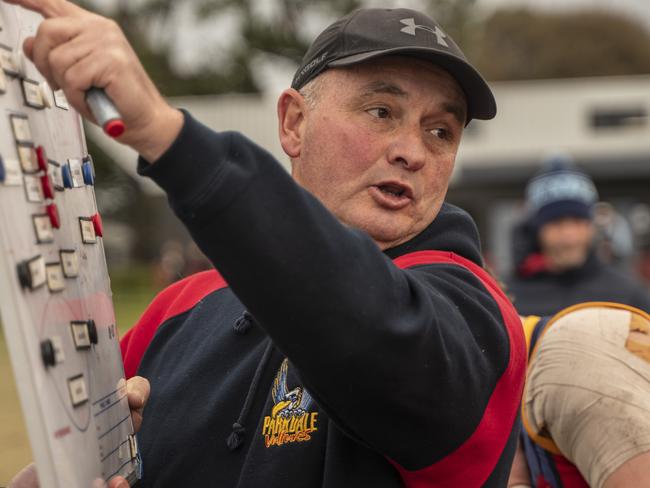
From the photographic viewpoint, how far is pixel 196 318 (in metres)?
2.53

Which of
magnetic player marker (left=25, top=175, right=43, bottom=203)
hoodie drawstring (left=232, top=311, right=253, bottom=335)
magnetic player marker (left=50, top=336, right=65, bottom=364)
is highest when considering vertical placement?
magnetic player marker (left=25, top=175, right=43, bottom=203)

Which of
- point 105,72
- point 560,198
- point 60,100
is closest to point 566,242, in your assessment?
point 560,198

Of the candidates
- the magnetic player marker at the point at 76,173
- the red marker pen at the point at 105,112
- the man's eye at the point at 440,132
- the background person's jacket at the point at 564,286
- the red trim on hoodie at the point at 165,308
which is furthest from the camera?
the background person's jacket at the point at 564,286

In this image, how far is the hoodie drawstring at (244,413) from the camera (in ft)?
6.98

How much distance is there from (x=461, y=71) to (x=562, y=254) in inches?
193

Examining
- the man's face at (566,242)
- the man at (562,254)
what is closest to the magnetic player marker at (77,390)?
the man at (562,254)

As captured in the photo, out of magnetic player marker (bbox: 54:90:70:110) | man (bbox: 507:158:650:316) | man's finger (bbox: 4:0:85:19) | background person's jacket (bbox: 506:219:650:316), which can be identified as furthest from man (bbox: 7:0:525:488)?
man (bbox: 507:158:650:316)

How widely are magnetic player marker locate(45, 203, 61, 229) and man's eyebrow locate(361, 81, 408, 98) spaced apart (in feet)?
2.41

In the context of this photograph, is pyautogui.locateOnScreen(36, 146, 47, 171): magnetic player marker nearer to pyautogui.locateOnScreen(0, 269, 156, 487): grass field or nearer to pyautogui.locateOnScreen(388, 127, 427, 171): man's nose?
pyautogui.locateOnScreen(388, 127, 427, 171): man's nose

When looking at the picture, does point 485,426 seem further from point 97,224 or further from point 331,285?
point 97,224

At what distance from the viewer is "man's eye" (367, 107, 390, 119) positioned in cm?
212

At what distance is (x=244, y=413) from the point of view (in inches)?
84.4

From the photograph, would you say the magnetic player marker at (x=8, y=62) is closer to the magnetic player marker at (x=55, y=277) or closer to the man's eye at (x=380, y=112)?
the magnetic player marker at (x=55, y=277)

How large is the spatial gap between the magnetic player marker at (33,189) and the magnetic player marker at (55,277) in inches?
4.5
